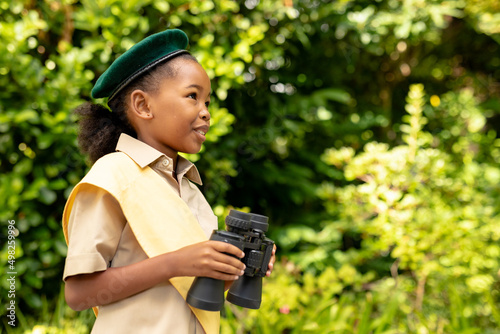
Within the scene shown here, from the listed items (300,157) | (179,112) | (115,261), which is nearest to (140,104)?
(179,112)

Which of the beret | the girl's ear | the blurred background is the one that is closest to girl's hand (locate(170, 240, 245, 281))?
the girl's ear

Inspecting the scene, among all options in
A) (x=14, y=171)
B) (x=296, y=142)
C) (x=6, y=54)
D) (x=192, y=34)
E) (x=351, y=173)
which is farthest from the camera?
(x=296, y=142)

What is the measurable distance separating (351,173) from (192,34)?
58.4 inches

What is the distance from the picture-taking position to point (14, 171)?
2510 mm

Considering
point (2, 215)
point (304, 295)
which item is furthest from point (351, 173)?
point (2, 215)

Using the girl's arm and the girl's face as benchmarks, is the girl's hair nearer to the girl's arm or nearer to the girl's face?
the girl's face

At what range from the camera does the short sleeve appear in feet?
3.55

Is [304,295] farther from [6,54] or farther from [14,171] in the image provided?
[6,54]

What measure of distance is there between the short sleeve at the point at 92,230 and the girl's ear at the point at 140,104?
10.2 inches

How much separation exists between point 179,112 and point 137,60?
203mm

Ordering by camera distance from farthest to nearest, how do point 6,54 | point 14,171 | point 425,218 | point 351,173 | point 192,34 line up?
point 351,173 → point 425,218 → point 192,34 → point 14,171 → point 6,54

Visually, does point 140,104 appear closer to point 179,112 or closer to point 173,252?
point 179,112

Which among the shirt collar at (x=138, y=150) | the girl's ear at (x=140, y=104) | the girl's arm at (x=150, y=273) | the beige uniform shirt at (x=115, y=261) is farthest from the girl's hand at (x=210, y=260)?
the girl's ear at (x=140, y=104)

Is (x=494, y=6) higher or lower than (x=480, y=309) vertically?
higher
